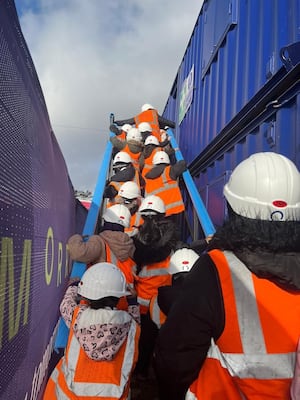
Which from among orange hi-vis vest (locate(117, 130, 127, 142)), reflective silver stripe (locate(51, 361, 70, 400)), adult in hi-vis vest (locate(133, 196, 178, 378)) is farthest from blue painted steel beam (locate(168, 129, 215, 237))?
reflective silver stripe (locate(51, 361, 70, 400))

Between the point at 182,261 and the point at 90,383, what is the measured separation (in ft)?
4.66

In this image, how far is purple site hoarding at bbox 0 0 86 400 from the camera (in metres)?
1.35

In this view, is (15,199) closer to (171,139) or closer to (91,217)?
(91,217)

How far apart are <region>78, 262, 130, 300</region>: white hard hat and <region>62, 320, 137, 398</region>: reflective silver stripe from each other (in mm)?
258

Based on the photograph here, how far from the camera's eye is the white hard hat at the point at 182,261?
120 inches

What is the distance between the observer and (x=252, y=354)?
44.0 inches

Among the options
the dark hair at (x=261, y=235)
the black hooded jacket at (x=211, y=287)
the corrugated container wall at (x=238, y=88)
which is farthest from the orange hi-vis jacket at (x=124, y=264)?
the dark hair at (x=261, y=235)

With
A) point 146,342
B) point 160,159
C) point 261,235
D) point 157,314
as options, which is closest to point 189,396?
point 261,235

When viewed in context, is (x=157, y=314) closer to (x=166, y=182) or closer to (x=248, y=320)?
(x=248, y=320)

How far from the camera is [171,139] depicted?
669 cm

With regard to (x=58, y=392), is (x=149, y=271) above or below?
above

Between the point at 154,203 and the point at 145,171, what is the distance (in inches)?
76.3

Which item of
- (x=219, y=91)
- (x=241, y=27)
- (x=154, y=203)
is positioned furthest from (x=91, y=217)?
(x=241, y=27)

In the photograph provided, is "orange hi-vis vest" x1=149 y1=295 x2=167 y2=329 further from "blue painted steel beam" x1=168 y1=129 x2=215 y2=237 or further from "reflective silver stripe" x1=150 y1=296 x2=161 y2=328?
"blue painted steel beam" x1=168 y1=129 x2=215 y2=237
